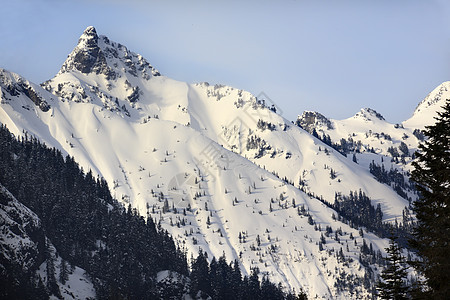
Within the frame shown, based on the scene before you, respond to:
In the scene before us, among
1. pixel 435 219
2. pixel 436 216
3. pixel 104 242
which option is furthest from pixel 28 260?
pixel 435 219

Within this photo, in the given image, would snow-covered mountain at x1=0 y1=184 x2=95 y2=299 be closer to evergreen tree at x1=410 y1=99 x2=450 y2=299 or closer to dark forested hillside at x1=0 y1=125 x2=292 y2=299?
dark forested hillside at x1=0 y1=125 x2=292 y2=299

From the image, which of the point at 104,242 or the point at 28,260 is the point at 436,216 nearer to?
the point at 28,260

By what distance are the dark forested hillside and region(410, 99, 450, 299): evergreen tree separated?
11197 cm

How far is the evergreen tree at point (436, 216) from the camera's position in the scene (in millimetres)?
30328

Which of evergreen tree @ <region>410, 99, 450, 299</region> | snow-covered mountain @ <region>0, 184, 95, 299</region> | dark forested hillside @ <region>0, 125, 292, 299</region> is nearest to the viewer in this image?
evergreen tree @ <region>410, 99, 450, 299</region>

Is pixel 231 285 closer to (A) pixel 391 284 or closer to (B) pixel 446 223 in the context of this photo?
(A) pixel 391 284

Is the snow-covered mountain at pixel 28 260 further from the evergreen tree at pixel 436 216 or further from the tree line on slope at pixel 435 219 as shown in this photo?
the evergreen tree at pixel 436 216

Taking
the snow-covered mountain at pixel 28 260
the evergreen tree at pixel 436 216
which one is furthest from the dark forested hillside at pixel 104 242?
the evergreen tree at pixel 436 216

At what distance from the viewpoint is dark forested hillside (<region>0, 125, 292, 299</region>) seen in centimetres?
14612

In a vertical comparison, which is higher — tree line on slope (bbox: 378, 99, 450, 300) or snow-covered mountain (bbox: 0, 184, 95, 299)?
snow-covered mountain (bbox: 0, 184, 95, 299)

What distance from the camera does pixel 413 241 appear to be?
33.5 meters

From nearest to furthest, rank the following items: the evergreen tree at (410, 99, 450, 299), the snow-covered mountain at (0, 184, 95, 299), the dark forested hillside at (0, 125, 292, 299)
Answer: the evergreen tree at (410, 99, 450, 299)
the snow-covered mountain at (0, 184, 95, 299)
the dark forested hillside at (0, 125, 292, 299)

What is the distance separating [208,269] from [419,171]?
14093 cm

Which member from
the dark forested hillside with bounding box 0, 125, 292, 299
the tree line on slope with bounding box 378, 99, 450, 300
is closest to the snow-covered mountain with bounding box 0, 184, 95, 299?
the dark forested hillside with bounding box 0, 125, 292, 299
